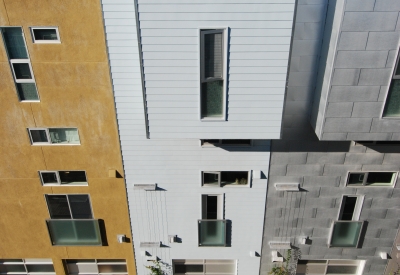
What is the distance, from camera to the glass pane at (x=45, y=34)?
564cm

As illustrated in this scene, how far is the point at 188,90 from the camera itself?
17.3ft

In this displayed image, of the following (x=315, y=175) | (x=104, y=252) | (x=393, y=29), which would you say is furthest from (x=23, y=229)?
(x=393, y=29)

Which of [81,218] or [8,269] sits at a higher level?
[81,218]

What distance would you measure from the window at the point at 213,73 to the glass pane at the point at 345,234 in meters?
4.48

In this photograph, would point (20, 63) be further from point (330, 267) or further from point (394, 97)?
point (330, 267)

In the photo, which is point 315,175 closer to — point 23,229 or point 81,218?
point 81,218

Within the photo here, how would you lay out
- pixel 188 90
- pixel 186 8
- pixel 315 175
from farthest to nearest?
1. pixel 315 175
2. pixel 188 90
3. pixel 186 8

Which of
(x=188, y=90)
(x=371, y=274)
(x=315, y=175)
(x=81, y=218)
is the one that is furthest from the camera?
(x=371, y=274)

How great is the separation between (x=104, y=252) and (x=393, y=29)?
319 inches

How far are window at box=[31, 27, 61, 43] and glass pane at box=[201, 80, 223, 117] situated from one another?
2.95 meters

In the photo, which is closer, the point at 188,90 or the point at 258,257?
the point at 188,90

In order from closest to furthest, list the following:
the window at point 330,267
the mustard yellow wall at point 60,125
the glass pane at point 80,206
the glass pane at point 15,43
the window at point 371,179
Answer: the mustard yellow wall at point 60,125, the glass pane at point 15,43, the window at point 371,179, the glass pane at point 80,206, the window at point 330,267

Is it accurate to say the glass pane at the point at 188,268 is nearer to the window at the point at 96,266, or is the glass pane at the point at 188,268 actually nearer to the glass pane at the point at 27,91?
the window at the point at 96,266

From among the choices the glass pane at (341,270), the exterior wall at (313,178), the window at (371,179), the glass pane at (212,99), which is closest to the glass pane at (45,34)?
the glass pane at (212,99)
